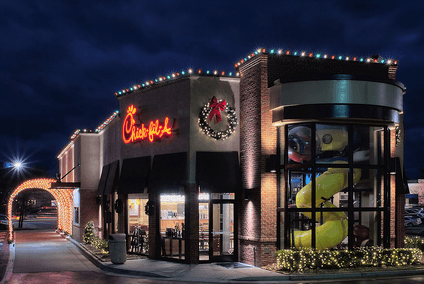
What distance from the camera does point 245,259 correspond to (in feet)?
64.0

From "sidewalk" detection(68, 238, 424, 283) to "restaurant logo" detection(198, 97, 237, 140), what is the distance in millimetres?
5159

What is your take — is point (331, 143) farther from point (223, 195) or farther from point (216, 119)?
point (223, 195)

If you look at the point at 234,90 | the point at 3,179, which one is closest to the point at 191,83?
the point at 234,90

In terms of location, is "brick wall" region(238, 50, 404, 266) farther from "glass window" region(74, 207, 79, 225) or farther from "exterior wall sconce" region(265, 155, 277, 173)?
"glass window" region(74, 207, 79, 225)

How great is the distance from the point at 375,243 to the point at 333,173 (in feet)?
11.7

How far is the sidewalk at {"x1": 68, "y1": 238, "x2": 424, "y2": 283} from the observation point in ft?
52.3

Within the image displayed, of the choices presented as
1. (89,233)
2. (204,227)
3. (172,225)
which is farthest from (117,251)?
(89,233)

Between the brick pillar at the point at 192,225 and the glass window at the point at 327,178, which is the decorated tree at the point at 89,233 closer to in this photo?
the brick pillar at the point at 192,225

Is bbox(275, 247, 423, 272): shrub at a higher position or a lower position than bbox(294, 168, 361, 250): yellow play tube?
lower

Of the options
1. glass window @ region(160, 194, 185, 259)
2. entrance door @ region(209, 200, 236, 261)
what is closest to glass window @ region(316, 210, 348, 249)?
entrance door @ region(209, 200, 236, 261)

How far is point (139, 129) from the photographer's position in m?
22.4

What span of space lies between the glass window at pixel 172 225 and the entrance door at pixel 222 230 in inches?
A: 49.1

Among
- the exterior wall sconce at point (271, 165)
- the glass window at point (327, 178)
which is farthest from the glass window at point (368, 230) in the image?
the exterior wall sconce at point (271, 165)

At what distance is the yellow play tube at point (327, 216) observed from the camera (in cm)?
1819
